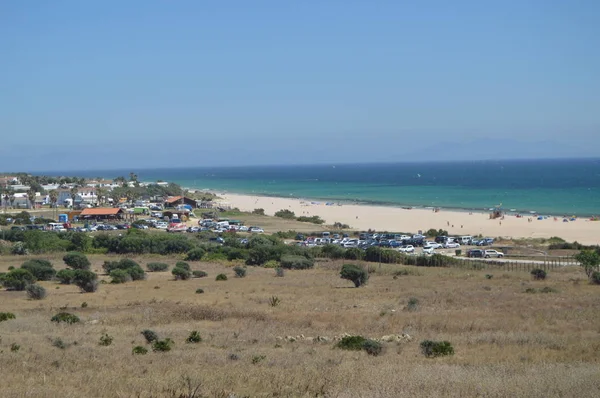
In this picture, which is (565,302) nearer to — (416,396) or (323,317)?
(323,317)

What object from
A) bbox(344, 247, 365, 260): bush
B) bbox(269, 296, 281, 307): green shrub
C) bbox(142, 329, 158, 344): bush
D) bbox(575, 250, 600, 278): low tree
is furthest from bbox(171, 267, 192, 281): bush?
bbox(575, 250, 600, 278): low tree

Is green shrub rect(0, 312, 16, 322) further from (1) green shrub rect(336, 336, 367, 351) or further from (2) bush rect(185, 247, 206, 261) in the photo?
(2) bush rect(185, 247, 206, 261)

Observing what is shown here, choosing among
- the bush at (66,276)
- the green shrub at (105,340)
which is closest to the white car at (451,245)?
the bush at (66,276)

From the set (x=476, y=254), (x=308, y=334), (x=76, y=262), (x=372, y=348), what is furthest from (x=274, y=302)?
(x=476, y=254)

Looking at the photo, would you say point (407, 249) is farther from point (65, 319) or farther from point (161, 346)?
point (161, 346)

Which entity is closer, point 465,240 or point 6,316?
point 6,316

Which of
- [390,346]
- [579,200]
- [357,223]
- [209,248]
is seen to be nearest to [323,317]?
[390,346]

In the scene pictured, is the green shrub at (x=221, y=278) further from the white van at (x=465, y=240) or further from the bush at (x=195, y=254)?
the white van at (x=465, y=240)
